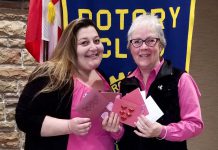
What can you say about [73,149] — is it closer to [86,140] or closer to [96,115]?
[86,140]

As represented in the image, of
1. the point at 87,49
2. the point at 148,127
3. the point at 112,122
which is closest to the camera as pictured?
the point at 148,127

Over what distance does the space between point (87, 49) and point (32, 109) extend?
0.40 m

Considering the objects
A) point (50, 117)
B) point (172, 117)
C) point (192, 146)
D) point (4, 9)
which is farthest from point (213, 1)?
point (50, 117)

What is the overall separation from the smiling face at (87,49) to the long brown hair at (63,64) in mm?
22

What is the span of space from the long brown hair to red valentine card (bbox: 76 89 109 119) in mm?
160

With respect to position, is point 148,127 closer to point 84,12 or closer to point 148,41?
point 148,41

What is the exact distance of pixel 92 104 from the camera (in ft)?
5.80

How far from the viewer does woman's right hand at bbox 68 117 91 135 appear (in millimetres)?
1760

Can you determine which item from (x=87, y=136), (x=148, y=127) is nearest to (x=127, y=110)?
(x=148, y=127)

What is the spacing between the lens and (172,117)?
5.96 ft

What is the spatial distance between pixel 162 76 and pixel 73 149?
0.56m

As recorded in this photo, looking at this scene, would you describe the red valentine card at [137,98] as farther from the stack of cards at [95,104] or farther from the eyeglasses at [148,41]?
the eyeglasses at [148,41]

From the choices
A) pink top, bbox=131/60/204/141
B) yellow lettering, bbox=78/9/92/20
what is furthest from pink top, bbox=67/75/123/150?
yellow lettering, bbox=78/9/92/20

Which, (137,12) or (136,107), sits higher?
(137,12)
